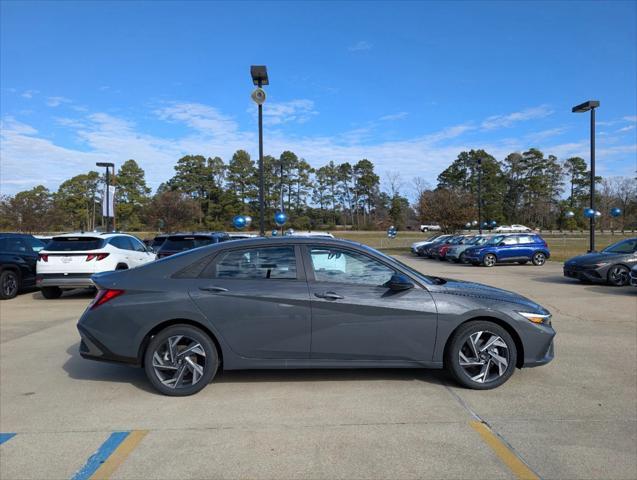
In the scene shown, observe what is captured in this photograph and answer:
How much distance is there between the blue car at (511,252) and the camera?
2175cm

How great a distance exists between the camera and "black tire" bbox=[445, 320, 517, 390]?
175 inches

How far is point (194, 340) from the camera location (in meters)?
4.38

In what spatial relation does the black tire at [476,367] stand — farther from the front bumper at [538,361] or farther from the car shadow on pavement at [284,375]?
the car shadow on pavement at [284,375]

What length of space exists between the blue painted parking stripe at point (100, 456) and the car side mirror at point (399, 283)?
264 cm

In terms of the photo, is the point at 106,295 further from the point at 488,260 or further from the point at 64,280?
the point at 488,260

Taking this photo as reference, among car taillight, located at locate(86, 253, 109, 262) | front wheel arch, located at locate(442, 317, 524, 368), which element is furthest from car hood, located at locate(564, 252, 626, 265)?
car taillight, located at locate(86, 253, 109, 262)

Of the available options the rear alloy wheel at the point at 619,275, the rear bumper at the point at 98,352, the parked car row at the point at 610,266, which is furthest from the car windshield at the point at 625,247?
the rear bumper at the point at 98,352

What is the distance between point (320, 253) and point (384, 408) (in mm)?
1594

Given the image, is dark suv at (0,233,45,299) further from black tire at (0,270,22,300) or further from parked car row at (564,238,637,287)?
parked car row at (564,238,637,287)

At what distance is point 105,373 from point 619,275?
12824 mm

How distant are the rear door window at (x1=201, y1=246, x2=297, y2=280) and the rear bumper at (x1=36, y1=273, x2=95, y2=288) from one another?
23.5 feet

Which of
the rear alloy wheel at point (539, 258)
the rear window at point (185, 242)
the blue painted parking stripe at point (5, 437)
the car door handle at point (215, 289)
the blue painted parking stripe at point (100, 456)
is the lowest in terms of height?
the blue painted parking stripe at point (5, 437)

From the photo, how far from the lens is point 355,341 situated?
440 cm

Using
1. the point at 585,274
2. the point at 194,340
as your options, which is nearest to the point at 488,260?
the point at 585,274
